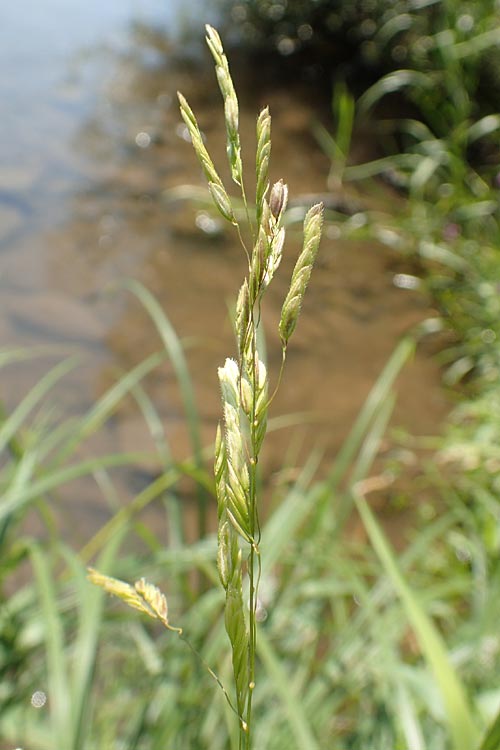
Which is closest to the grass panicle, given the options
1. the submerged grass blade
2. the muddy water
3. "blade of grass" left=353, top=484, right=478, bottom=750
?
"blade of grass" left=353, top=484, right=478, bottom=750

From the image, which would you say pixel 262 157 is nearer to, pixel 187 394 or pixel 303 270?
pixel 303 270

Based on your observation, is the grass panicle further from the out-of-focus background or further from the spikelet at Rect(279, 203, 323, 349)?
the out-of-focus background

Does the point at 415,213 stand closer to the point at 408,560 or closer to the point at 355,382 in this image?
the point at 355,382

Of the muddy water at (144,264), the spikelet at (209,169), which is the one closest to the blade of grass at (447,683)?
the spikelet at (209,169)

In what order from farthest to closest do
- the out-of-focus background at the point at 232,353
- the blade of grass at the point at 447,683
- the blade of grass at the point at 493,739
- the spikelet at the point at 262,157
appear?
the out-of-focus background at the point at 232,353, the blade of grass at the point at 447,683, the blade of grass at the point at 493,739, the spikelet at the point at 262,157

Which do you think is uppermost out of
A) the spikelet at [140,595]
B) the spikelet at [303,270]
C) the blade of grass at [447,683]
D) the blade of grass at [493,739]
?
the spikelet at [303,270]

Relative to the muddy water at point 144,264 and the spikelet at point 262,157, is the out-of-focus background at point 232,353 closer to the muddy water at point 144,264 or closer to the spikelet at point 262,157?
the muddy water at point 144,264
